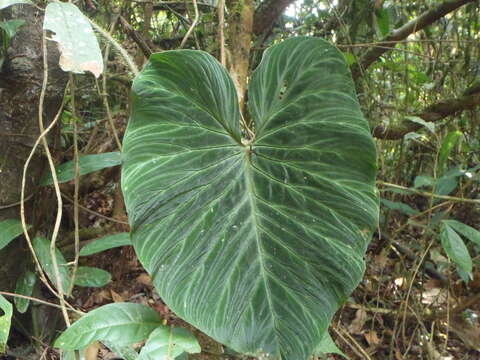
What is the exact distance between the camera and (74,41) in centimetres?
61

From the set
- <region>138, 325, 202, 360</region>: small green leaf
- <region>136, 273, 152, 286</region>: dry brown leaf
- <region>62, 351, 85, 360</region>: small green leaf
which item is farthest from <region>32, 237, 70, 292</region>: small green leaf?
<region>136, 273, 152, 286</region>: dry brown leaf

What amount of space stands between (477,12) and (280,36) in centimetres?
72

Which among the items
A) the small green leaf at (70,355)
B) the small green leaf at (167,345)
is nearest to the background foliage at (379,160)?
the small green leaf at (70,355)

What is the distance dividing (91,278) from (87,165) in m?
0.26

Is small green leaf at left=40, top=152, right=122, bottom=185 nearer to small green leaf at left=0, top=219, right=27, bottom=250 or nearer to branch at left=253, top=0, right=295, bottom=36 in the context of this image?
small green leaf at left=0, top=219, right=27, bottom=250

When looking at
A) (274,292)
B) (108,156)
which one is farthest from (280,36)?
(274,292)

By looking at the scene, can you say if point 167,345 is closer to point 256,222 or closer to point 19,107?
point 256,222

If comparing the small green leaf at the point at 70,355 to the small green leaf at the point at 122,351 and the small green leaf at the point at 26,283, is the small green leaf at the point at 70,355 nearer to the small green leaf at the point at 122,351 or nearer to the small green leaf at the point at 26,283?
the small green leaf at the point at 122,351

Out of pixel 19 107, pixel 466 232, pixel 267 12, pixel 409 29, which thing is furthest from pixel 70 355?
pixel 409 29

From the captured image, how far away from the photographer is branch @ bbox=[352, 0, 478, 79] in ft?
4.58

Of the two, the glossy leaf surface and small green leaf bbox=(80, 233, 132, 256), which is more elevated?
the glossy leaf surface

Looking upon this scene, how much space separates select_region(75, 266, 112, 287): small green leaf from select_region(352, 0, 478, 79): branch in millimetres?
932

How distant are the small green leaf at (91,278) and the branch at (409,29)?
0.93m

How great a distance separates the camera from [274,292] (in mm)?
655
